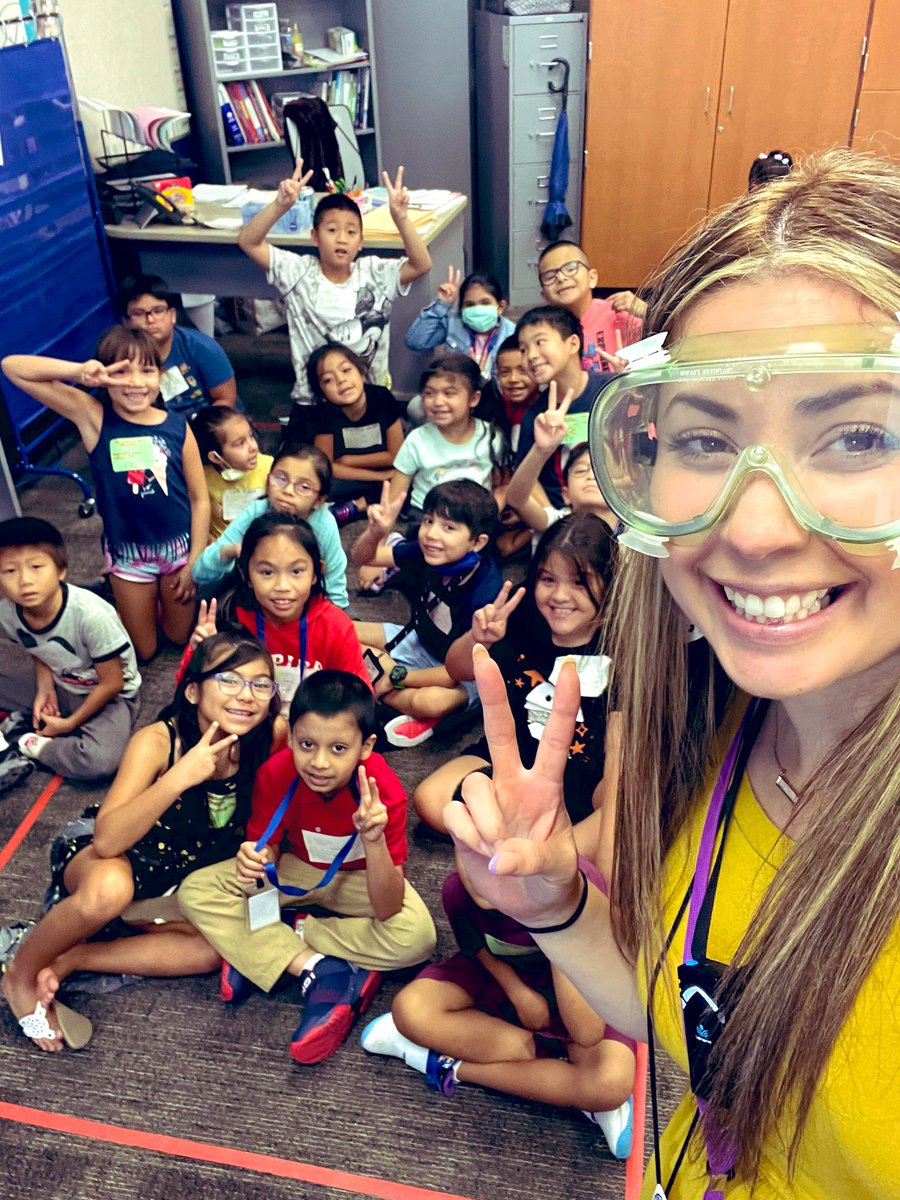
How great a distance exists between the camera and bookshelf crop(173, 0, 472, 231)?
5.63 m

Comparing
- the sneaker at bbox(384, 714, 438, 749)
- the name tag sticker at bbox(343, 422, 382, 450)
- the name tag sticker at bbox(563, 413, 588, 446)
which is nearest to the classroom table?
the name tag sticker at bbox(343, 422, 382, 450)

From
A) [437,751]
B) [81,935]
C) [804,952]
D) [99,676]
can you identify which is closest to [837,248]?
[804,952]

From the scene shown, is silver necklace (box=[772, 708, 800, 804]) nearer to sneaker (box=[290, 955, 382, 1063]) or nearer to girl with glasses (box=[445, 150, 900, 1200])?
girl with glasses (box=[445, 150, 900, 1200])

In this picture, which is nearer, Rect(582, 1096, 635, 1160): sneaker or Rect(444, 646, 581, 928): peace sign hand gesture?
Rect(444, 646, 581, 928): peace sign hand gesture

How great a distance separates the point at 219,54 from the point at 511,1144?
18.4 feet

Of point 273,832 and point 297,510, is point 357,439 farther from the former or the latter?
point 273,832

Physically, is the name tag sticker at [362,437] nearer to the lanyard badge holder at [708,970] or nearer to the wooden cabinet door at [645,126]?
the wooden cabinet door at [645,126]

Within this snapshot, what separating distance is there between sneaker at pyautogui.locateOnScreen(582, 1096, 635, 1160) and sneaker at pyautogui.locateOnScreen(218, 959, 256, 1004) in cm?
79

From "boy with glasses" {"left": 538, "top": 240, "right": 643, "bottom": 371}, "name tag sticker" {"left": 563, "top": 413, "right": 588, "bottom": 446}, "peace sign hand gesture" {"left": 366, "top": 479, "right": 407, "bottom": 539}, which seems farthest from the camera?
"boy with glasses" {"left": 538, "top": 240, "right": 643, "bottom": 371}

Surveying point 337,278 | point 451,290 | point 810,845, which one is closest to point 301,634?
point 810,845

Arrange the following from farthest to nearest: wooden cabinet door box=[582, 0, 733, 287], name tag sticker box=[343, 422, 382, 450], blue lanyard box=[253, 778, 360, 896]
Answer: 1. wooden cabinet door box=[582, 0, 733, 287]
2. name tag sticker box=[343, 422, 382, 450]
3. blue lanyard box=[253, 778, 360, 896]

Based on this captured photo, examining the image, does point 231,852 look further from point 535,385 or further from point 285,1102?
point 535,385

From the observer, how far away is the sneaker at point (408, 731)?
2.89 metres

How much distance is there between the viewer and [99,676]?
9.20ft
